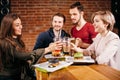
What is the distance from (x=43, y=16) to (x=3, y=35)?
3.55 m

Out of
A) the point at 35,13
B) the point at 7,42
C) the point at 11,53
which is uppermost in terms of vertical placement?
the point at 35,13

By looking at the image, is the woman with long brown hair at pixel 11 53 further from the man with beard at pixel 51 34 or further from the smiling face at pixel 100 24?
the man with beard at pixel 51 34

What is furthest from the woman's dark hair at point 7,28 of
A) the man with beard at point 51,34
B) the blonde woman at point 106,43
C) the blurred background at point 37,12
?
the blurred background at point 37,12

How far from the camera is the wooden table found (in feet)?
6.42

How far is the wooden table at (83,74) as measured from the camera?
1.96m

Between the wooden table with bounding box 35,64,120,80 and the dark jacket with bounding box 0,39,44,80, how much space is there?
35cm

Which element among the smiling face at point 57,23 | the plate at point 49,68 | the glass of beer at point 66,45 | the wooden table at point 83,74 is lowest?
the wooden table at point 83,74

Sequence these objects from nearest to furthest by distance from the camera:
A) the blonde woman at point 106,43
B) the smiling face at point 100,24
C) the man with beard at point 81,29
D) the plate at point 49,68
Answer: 1. the plate at point 49,68
2. the blonde woman at point 106,43
3. the smiling face at point 100,24
4. the man with beard at point 81,29

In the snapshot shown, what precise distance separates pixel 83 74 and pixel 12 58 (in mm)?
791

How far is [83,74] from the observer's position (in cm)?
206

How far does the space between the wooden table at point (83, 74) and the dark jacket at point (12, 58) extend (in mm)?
346

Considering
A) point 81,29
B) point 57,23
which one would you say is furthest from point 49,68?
point 81,29

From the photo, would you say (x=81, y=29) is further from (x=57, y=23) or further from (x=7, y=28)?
(x=7, y=28)

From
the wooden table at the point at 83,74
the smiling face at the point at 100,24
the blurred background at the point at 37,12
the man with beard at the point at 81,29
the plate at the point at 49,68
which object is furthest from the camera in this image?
the blurred background at the point at 37,12
